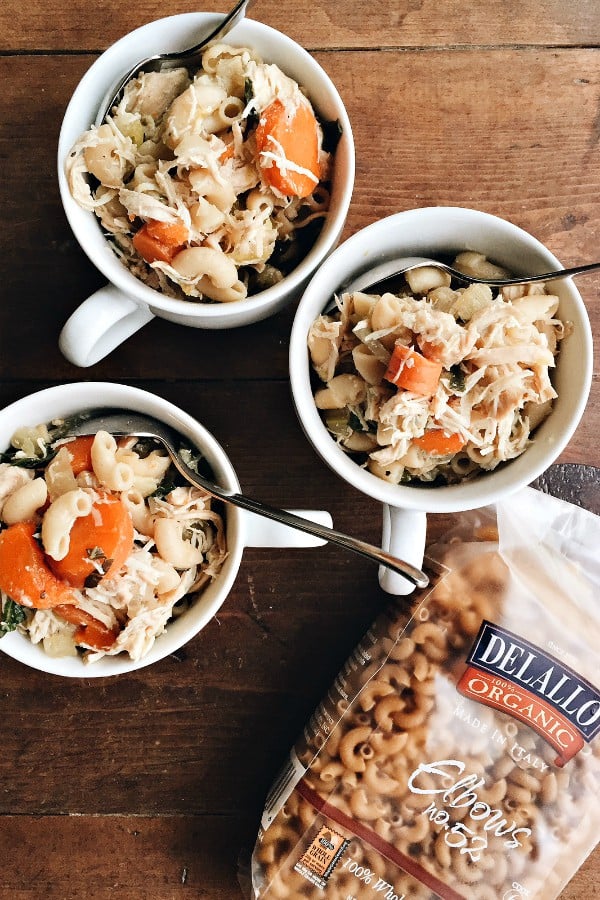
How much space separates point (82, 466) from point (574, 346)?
60 centimetres

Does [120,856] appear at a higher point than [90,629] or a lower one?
lower

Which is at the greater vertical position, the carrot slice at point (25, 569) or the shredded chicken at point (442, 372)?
the shredded chicken at point (442, 372)

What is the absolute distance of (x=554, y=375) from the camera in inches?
36.8

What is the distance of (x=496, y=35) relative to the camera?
1.12 metres

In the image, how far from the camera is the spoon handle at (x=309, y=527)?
845mm

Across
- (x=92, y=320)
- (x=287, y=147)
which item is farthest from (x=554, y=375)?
(x=92, y=320)

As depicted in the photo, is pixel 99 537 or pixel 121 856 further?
pixel 121 856

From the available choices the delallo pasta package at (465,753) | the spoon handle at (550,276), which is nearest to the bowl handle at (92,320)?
the spoon handle at (550,276)

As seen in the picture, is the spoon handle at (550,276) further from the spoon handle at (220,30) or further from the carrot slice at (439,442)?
the spoon handle at (220,30)

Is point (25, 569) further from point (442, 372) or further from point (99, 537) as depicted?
point (442, 372)

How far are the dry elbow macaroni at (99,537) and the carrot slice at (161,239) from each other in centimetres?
22

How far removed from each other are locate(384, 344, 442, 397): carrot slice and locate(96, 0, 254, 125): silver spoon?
43cm

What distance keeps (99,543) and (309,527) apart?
Answer: 240 millimetres

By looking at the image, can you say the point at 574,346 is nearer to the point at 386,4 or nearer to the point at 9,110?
the point at 386,4
